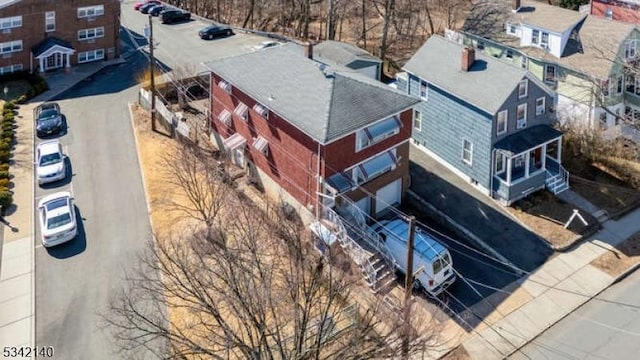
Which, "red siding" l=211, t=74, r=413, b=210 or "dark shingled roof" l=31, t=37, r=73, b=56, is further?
"dark shingled roof" l=31, t=37, r=73, b=56

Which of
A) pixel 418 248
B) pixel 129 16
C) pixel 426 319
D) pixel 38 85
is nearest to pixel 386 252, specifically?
pixel 418 248

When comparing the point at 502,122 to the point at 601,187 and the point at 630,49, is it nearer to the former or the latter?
the point at 601,187

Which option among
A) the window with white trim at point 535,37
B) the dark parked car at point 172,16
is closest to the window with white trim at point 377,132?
the window with white trim at point 535,37

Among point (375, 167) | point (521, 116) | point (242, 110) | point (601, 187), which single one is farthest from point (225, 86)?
point (601, 187)

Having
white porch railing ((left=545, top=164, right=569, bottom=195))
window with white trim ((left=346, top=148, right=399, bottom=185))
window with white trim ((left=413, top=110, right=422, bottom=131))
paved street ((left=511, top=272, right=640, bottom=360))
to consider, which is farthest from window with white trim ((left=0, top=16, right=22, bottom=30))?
paved street ((left=511, top=272, right=640, bottom=360))

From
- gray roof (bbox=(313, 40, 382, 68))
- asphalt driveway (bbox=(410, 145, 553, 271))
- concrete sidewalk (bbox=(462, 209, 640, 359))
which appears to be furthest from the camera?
gray roof (bbox=(313, 40, 382, 68))

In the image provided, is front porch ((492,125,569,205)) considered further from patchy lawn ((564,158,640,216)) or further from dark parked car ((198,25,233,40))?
dark parked car ((198,25,233,40))
